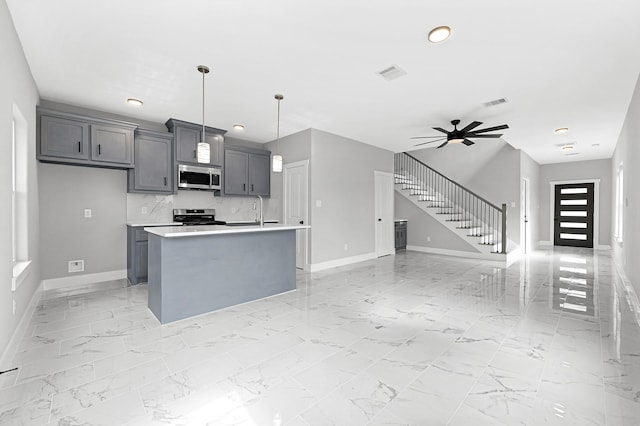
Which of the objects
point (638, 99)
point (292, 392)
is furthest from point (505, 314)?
point (638, 99)

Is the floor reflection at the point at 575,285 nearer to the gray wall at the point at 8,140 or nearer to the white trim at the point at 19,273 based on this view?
the gray wall at the point at 8,140

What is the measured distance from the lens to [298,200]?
5.95 metres

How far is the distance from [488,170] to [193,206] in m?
7.77

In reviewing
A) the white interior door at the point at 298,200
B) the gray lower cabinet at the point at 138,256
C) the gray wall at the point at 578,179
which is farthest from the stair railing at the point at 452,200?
the gray lower cabinet at the point at 138,256

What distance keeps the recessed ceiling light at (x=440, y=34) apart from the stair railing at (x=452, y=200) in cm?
565

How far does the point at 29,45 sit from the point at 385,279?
5.27 metres

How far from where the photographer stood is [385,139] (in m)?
6.52

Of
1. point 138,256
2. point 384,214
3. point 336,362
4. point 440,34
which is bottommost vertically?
point 336,362

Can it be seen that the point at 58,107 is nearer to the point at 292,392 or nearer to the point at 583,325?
the point at 292,392

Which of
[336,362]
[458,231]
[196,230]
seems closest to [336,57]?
[196,230]

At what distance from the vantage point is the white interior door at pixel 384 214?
23.6 ft

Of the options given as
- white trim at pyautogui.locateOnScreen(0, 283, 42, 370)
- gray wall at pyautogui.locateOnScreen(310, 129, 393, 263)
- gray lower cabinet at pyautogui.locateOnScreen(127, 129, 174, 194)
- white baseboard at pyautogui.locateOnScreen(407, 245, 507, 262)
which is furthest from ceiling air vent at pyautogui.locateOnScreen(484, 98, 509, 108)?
white trim at pyautogui.locateOnScreen(0, 283, 42, 370)

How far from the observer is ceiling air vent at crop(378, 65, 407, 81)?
3.32 m

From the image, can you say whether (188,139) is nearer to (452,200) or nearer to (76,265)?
(76,265)
